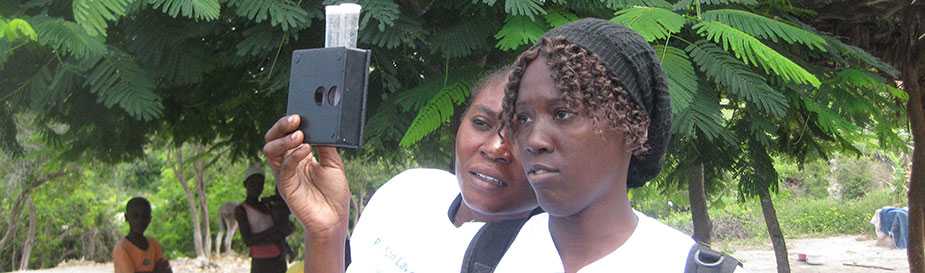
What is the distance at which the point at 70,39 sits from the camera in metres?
2.97

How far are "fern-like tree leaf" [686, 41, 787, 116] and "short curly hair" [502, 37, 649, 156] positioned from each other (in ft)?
5.57

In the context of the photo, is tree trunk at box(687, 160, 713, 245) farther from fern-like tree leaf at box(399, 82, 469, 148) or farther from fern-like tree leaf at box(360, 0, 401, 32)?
fern-like tree leaf at box(360, 0, 401, 32)

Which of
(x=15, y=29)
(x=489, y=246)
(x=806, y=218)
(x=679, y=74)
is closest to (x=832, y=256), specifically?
(x=806, y=218)

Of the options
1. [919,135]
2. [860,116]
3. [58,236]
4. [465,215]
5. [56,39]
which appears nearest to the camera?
[465,215]

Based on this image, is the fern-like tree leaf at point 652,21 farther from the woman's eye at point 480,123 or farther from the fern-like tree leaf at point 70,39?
the fern-like tree leaf at point 70,39

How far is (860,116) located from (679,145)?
81cm

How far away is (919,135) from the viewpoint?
6.50m

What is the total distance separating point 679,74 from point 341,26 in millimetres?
1600

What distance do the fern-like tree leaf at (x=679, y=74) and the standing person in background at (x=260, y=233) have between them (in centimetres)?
473

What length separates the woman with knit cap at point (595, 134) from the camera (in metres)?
1.35


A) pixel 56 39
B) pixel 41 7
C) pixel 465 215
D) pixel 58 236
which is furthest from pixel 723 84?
pixel 58 236

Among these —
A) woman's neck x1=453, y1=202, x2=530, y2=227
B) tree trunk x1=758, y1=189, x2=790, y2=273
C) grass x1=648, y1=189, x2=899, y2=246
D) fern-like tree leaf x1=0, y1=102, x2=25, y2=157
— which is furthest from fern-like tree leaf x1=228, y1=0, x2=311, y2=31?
grass x1=648, y1=189, x2=899, y2=246

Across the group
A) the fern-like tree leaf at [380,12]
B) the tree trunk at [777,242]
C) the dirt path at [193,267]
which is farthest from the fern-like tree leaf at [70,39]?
the dirt path at [193,267]

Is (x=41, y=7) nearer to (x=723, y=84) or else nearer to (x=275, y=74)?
(x=275, y=74)
